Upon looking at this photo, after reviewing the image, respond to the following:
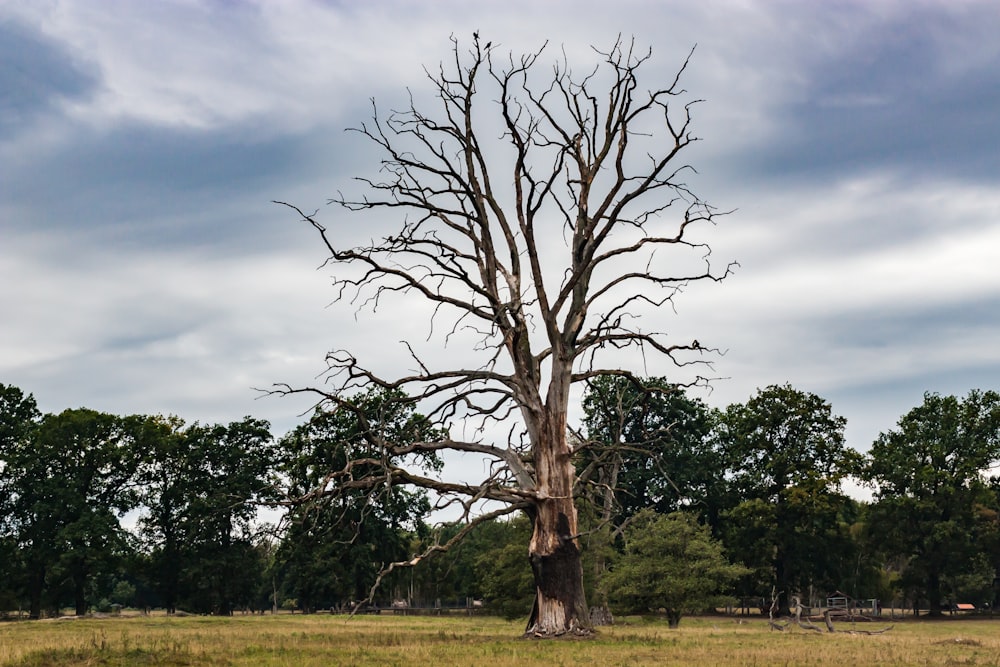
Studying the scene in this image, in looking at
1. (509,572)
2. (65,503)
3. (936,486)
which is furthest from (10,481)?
(936,486)

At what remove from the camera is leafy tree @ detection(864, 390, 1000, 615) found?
2721 inches

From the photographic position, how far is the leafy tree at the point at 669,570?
4456cm

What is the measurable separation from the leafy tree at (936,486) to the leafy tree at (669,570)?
2942 centimetres

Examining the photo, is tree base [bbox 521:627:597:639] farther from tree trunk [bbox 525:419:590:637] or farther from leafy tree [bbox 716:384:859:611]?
leafy tree [bbox 716:384:859:611]

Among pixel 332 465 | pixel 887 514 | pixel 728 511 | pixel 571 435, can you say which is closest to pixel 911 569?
pixel 887 514

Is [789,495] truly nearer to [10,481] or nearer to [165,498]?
[165,498]

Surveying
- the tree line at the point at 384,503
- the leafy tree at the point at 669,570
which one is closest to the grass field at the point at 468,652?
the leafy tree at the point at 669,570

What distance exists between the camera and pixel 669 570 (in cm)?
4494

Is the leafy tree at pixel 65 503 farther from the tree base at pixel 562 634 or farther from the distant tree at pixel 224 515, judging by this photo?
the tree base at pixel 562 634

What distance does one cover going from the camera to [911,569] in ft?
240

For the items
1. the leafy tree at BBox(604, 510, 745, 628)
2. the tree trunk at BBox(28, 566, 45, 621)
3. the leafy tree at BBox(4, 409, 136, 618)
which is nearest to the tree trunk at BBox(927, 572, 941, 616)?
the leafy tree at BBox(604, 510, 745, 628)

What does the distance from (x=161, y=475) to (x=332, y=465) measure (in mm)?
16481

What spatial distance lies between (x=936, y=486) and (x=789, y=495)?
1078cm

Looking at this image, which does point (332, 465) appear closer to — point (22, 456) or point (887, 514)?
point (22, 456)
